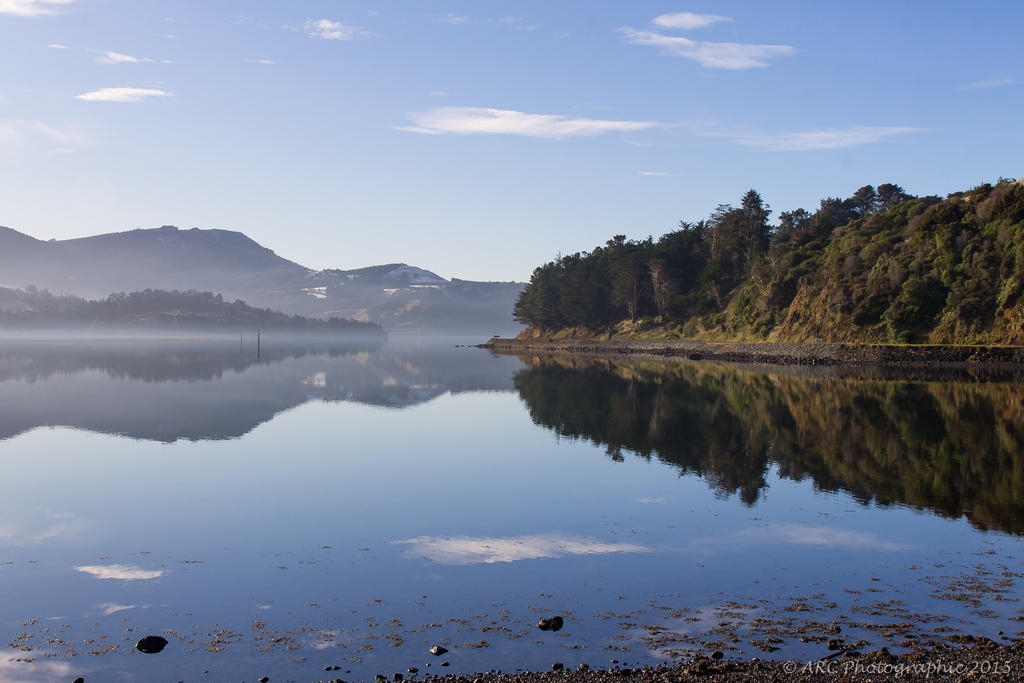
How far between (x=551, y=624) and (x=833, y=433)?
24.8m

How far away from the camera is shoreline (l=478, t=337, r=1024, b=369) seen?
73.6 metres

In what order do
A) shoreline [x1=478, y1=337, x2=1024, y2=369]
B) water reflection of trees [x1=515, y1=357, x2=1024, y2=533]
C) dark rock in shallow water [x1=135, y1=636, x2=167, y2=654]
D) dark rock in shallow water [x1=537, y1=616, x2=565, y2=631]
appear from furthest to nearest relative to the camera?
shoreline [x1=478, y1=337, x2=1024, y2=369] → water reflection of trees [x1=515, y1=357, x2=1024, y2=533] → dark rock in shallow water [x1=537, y1=616, x2=565, y2=631] → dark rock in shallow water [x1=135, y1=636, x2=167, y2=654]

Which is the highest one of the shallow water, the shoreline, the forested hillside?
the forested hillside

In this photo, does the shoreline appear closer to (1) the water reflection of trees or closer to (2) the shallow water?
(1) the water reflection of trees

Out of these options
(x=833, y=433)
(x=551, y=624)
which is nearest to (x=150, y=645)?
(x=551, y=624)

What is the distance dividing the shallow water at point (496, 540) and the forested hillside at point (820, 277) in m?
44.7

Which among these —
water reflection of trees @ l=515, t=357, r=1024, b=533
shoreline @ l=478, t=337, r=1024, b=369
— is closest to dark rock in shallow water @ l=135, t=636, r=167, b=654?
water reflection of trees @ l=515, t=357, r=1024, b=533

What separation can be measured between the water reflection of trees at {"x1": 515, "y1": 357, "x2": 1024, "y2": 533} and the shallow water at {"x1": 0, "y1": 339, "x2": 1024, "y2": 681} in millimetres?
Answer: 194

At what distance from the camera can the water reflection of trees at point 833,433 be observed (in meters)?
22.8

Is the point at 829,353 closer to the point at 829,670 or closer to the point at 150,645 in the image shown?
the point at 829,670

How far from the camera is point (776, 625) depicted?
39.8ft

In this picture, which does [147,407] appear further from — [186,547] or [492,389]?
[186,547]

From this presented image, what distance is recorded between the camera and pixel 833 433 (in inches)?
1323

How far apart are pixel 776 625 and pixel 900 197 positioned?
140m
